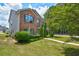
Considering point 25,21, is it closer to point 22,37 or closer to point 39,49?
point 22,37

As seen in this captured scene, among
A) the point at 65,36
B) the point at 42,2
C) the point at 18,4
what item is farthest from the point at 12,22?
the point at 65,36

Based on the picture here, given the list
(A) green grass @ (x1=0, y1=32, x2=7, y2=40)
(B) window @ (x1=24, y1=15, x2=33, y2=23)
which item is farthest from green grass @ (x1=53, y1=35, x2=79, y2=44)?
(A) green grass @ (x1=0, y1=32, x2=7, y2=40)

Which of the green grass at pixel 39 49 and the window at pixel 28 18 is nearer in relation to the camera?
the green grass at pixel 39 49

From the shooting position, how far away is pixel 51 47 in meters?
4.12

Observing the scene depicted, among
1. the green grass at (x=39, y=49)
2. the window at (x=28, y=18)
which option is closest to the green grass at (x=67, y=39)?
the green grass at (x=39, y=49)

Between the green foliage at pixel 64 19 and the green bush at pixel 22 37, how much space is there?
1.28 ft

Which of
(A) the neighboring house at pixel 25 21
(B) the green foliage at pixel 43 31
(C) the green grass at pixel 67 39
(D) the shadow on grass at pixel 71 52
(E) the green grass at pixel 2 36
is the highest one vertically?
(A) the neighboring house at pixel 25 21

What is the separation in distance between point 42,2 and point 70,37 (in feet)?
2.40

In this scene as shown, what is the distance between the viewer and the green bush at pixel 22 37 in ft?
13.5

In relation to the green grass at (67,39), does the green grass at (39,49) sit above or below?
below

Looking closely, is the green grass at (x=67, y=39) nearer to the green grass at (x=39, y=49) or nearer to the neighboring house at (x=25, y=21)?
the green grass at (x=39, y=49)

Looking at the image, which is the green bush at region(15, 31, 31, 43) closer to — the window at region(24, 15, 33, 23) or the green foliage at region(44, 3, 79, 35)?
the window at region(24, 15, 33, 23)

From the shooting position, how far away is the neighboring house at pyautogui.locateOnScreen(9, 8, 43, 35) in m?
4.12

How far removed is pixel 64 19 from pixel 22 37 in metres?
0.74
